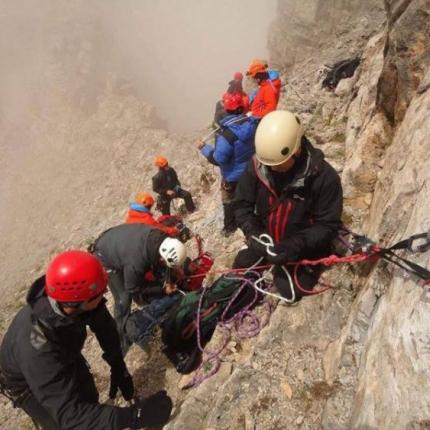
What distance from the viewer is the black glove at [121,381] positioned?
5.42 meters

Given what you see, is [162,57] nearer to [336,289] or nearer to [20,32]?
[20,32]

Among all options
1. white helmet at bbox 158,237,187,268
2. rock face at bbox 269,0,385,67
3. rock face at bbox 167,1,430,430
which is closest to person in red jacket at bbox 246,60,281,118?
rock face at bbox 167,1,430,430

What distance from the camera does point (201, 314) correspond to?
237 inches

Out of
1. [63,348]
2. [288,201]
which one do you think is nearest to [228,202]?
[288,201]

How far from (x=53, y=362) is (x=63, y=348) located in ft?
0.61

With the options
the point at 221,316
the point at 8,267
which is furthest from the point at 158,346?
the point at 8,267

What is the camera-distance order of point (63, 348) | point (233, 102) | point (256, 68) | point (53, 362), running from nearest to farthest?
1. point (53, 362)
2. point (63, 348)
3. point (233, 102)
4. point (256, 68)

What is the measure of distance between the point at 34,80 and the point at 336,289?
34619mm

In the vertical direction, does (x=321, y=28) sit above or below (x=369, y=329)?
above

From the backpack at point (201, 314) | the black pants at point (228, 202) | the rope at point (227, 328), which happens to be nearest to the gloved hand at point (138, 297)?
the backpack at point (201, 314)

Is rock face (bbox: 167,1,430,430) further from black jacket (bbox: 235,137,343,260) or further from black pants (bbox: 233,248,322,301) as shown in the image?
black jacket (bbox: 235,137,343,260)

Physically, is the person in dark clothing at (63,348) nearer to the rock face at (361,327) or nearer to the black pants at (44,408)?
the black pants at (44,408)

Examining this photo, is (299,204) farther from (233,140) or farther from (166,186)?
(166,186)

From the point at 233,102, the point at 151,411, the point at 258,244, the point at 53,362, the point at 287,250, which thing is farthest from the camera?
the point at 233,102
